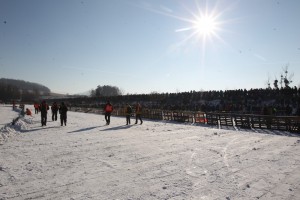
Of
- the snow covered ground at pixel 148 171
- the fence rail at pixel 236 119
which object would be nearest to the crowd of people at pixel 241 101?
the fence rail at pixel 236 119

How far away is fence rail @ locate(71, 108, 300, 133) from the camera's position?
54.9 ft

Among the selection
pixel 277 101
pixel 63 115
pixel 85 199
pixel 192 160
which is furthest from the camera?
pixel 277 101

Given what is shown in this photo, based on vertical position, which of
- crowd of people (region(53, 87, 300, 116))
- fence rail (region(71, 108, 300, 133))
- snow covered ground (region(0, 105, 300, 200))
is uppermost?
crowd of people (region(53, 87, 300, 116))

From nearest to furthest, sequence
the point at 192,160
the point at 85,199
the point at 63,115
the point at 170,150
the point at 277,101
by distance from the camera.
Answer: the point at 85,199 < the point at 192,160 < the point at 170,150 < the point at 63,115 < the point at 277,101

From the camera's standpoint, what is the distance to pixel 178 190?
5559mm

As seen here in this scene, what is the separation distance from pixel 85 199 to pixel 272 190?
13.3 ft

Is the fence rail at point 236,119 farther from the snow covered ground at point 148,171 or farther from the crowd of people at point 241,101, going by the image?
the snow covered ground at point 148,171

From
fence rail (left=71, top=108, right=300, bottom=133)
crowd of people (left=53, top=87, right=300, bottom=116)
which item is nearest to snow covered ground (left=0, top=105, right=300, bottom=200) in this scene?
fence rail (left=71, top=108, right=300, bottom=133)

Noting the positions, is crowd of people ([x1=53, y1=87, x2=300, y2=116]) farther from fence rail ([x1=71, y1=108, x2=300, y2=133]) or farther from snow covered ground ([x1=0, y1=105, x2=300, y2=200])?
snow covered ground ([x1=0, y1=105, x2=300, y2=200])

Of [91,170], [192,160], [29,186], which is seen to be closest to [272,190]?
[192,160]

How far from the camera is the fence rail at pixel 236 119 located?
16.7 m

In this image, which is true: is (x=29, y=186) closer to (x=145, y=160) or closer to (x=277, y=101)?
(x=145, y=160)

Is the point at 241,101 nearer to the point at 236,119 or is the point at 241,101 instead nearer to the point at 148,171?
the point at 236,119

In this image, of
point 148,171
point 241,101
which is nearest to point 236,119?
point 148,171
